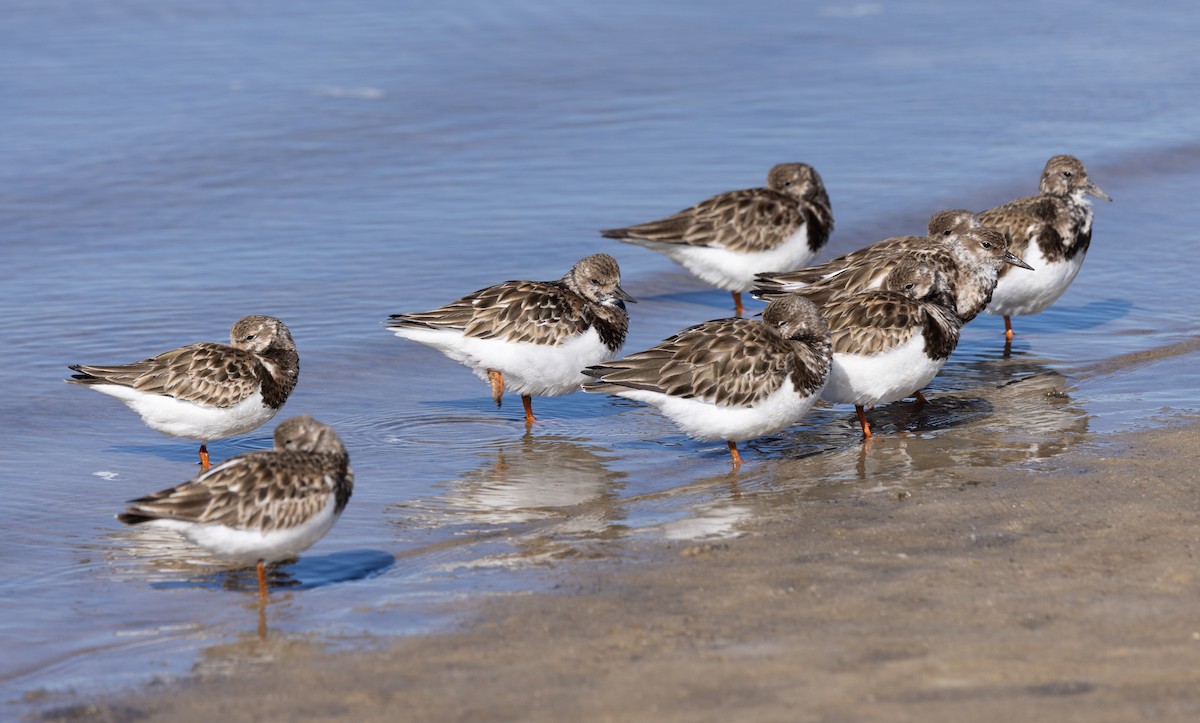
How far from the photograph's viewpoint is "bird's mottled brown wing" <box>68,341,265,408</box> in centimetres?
1006

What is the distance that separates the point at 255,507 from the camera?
25.6ft

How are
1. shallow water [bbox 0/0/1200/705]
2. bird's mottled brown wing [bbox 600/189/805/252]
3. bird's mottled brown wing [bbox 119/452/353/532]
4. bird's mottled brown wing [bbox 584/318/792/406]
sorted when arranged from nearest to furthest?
bird's mottled brown wing [bbox 119/452/353/532] < shallow water [bbox 0/0/1200/705] < bird's mottled brown wing [bbox 584/318/792/406] < bird's mottled brown wing [bbox 600/189/805/252]

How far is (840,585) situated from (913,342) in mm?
3331

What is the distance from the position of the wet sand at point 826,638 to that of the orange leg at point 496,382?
3520 mm

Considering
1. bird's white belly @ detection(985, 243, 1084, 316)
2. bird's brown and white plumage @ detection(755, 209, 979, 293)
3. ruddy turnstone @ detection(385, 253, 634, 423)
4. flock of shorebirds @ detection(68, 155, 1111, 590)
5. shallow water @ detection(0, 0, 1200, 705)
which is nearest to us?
flock of shorebirds @ detection(68, 155, 1111, 590)

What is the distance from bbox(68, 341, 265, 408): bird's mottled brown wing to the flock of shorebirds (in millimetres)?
11

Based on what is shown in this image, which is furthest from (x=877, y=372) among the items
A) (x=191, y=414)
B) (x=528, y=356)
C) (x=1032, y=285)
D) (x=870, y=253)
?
(x=191, y=414)

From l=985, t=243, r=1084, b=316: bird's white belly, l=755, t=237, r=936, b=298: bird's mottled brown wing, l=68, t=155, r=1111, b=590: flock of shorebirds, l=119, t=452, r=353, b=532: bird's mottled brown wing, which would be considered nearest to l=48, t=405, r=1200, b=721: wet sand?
l=119, t=452, r=353, b=532: bird's mottled brown wing

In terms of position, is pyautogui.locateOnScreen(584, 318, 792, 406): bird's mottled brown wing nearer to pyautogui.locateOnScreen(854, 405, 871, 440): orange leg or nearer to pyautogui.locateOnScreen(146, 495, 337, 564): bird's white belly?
pyautogui.locateOnScreen(854, 405, 871, 440): orange leg

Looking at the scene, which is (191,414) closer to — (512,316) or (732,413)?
(512,316)

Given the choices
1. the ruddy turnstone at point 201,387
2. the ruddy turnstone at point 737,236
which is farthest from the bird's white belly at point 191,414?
the ruddy turnstone at point 737,236

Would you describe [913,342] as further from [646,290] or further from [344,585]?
[646,290]

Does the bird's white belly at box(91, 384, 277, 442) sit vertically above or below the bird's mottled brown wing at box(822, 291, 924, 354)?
below

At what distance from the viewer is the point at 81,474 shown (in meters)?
10.6
